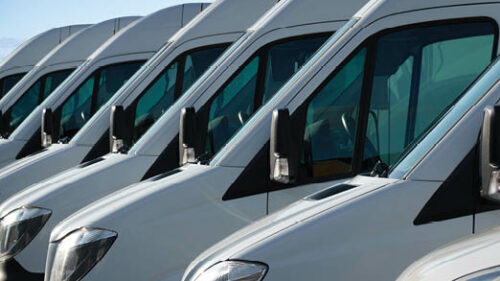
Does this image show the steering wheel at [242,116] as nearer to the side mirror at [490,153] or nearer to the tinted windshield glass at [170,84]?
the tinted windshield glass at [170,84]

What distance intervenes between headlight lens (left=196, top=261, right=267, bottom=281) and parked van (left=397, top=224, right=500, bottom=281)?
114 centimetres

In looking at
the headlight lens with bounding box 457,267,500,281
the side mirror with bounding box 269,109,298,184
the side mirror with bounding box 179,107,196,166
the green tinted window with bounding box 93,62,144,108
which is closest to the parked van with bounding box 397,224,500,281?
the headlight lens with bounding box 457,267,500,281

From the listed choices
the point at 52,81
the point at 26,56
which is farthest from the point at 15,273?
the point at 26,56

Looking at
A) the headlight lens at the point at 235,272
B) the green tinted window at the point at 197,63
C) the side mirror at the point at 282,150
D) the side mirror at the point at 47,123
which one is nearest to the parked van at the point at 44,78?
the side mirror at the point at 47,123

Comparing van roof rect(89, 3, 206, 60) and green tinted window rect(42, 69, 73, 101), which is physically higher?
van roof rect(89, 3, 206, 60)

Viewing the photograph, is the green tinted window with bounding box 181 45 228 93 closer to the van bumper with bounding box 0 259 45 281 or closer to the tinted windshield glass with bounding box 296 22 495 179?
the van bumper with bounding box 0 259 45 281

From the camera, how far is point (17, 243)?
7512 mm

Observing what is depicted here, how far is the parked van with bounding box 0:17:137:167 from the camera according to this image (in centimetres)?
1162

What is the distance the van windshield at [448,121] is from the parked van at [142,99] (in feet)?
12.8

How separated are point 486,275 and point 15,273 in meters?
5.32

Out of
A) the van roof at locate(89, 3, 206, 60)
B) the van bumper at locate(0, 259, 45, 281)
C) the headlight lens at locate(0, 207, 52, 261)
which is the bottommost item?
the van bumper at locate(0, 259, 45, 281)

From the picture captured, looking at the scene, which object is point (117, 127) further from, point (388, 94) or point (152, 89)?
point (388, 94)

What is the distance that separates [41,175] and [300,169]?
15.0ft

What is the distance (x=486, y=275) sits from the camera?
104 inches
